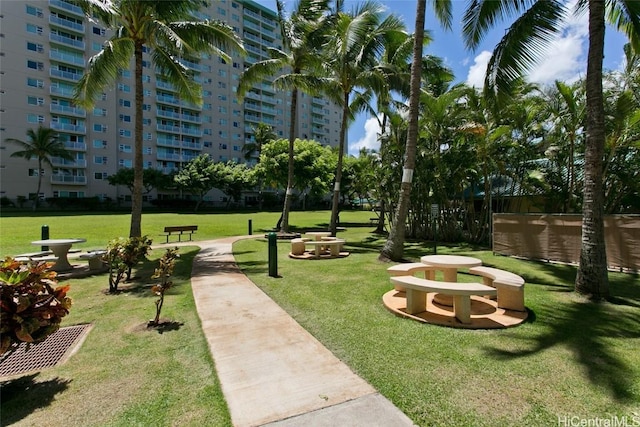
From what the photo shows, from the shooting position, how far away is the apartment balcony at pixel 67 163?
154 feet

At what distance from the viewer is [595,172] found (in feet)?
20.1

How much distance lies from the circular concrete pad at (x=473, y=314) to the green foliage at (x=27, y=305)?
4.82 meters

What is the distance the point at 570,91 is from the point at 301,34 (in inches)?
465

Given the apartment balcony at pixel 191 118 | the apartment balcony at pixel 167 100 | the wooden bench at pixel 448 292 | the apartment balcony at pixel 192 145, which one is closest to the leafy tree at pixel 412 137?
the wooden bench at pixel 448 292

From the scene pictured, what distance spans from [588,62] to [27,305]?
31.8 feet

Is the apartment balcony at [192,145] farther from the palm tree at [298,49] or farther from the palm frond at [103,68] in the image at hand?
the palm frond at [103,68]

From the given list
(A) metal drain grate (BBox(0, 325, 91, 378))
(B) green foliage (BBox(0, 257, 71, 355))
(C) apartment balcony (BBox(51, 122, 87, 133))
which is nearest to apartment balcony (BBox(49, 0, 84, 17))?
(C) apartment balcony (BBox(51, 122, 87, 133))

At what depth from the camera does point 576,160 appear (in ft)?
48.9

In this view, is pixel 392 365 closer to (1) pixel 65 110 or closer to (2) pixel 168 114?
(1) pixel 65 110

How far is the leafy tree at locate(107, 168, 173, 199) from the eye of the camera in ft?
151

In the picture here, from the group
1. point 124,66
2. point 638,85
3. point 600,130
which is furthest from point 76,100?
point 638,85

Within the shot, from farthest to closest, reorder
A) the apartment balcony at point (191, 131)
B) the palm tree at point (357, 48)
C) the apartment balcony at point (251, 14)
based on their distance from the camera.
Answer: the apartment balcony at point (251, 14) < the apartment balcony at point (191, 131) < the palm tree at point (357, 48)

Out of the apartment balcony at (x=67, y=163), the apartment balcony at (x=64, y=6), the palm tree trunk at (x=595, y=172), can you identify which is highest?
the apartment balcony at (x=64, y=6)

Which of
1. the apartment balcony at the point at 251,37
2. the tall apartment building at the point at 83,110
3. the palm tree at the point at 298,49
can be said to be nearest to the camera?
the palm tree at the point at 298,49
